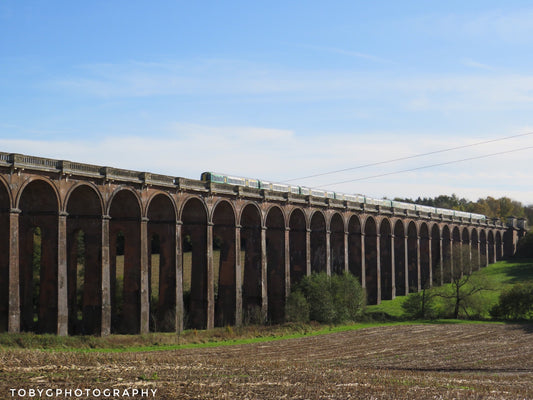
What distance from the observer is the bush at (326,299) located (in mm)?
60094

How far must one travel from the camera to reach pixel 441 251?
101125 mm

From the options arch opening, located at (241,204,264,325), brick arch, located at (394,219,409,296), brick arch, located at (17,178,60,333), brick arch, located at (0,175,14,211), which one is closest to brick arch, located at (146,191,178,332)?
brick arch, located at (17,178,60,333)

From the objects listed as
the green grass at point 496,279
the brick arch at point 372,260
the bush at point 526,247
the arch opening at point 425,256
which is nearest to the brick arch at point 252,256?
the green grass at point 496,279

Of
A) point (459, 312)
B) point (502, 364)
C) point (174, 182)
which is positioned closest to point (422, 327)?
point (459, 312)

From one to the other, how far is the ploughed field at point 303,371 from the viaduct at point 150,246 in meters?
8.70

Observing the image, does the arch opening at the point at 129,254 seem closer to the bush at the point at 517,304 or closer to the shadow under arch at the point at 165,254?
the shadow under arch at the point at 165,254

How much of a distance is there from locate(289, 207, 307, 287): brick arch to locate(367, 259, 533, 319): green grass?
9.71m

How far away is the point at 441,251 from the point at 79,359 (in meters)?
80.4

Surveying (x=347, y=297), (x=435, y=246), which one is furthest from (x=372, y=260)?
(x=435, y=246)

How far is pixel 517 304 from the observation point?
68.9 meters

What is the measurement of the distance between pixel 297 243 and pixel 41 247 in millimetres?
31057

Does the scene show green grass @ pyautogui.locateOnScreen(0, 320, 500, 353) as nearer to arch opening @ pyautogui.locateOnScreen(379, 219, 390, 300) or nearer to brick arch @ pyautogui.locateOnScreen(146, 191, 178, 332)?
brick arch @ pyautogui.locateOnScreen(146, 191, 178, 332)

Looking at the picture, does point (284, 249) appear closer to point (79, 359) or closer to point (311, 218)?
point (311, 218)

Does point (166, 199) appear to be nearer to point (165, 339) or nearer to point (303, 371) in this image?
point (165, 339)
